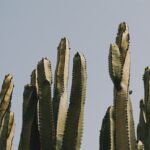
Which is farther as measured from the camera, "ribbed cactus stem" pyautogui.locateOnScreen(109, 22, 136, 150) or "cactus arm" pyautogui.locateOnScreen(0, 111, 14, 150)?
"cactus arm" pyautogui.locateOnScreen(0, 111, 14, 150)

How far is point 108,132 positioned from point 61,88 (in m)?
0.73

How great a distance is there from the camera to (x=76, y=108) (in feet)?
14.8

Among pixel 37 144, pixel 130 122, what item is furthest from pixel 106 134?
pixel 37 144

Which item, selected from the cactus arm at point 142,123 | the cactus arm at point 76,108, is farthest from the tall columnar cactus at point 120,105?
the cactus arm at point 142,123

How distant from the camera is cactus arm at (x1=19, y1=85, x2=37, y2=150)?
4.52 metres

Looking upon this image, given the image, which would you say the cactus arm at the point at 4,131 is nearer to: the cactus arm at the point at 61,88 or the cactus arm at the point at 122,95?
the cactus arm at the point at 61,88

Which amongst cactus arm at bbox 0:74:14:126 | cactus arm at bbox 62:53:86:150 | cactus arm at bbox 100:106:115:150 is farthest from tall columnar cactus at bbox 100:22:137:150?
cactus arm at bbox 0:74:14:126

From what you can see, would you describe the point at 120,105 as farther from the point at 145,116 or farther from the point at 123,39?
A: the point at 145,116

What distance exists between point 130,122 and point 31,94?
3.50 ft

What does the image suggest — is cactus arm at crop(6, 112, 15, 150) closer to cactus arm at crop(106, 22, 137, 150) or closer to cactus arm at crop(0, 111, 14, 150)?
cactus arm at crop(0, 111, 14, 150)

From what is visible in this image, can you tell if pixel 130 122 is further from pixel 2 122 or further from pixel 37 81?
pixel 2 122

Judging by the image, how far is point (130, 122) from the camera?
4480 millimetres

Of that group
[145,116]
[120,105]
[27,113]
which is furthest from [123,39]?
[145,116]

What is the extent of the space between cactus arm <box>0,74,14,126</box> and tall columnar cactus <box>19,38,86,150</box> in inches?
19.4
